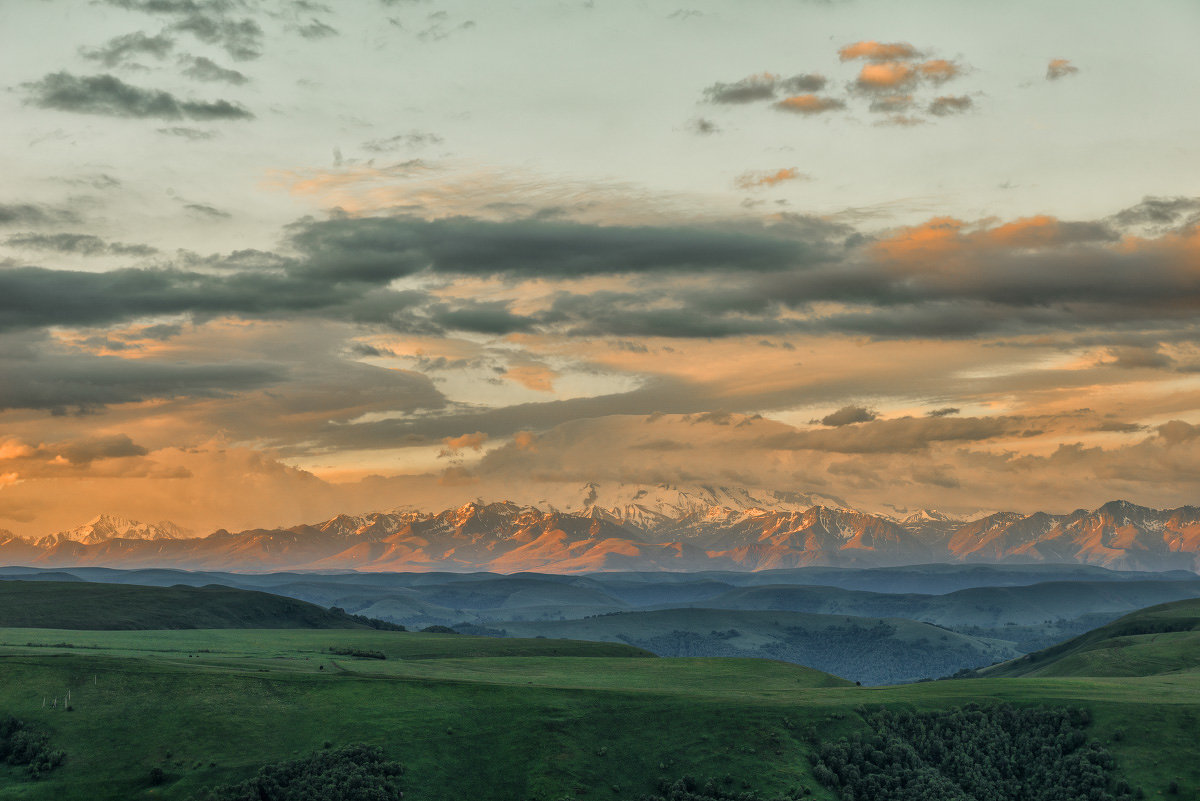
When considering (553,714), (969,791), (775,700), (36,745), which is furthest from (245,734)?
(969,791)

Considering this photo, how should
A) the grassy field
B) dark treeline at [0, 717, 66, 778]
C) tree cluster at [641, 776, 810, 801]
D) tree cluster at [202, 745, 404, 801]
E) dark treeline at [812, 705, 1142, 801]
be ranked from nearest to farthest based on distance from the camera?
tree cluster at [202, 745, 404, 801] → dark treeline at [0, 717, 66, 778] → tree cluster at [641, 776, 810, 801] → the grassy field → dark treeline at [812, 705, 1142, 801]

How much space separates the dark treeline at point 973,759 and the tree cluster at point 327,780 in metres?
64.4

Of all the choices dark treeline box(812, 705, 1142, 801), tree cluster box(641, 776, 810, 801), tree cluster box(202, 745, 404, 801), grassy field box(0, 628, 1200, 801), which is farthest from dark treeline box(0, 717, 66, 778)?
dark treeline box(812, 705, 1142, 801)

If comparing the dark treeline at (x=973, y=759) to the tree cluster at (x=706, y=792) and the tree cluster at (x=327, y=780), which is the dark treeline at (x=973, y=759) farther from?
the tree cluster at (x=327, y=780)

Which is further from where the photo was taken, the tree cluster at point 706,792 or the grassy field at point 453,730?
the grassy field at point 453,730

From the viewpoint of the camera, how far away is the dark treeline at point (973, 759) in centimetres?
16750

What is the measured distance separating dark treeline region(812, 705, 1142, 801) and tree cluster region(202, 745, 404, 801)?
64351 millimetres

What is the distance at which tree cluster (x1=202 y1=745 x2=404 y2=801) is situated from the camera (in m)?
152

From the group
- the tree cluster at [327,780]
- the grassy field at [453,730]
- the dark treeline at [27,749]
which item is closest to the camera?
the tree cluster at [327,780]

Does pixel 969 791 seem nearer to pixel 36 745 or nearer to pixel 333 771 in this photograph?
pixel 333 771

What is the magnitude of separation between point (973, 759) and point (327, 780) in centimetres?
10179

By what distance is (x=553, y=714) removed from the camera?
186 m

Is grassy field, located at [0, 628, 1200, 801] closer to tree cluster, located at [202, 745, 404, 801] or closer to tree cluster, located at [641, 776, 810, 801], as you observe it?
tree cluster, located at [641, 776, 810, 801]

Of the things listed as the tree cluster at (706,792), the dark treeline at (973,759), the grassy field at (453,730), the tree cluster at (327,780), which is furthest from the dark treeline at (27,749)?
the dark treeline at (973,759)
